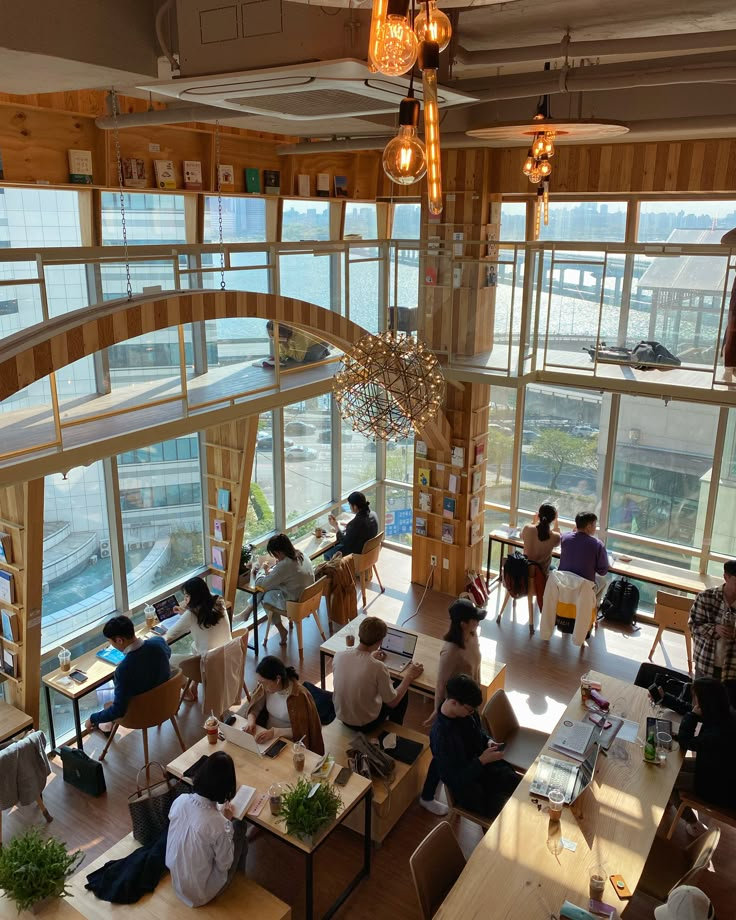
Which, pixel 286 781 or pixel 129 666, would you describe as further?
pixel 129 666

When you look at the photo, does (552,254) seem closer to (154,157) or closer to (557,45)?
(557,45)

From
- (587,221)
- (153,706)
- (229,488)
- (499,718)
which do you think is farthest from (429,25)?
(587,221)

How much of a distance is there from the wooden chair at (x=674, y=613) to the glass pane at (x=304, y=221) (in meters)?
5.81

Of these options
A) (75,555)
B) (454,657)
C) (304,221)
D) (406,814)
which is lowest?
(406,814)

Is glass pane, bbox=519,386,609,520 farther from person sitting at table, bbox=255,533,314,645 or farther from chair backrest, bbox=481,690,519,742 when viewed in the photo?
chair backrest, bbox=481,690,519,742

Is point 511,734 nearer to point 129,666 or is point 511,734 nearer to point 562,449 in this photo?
point 129,666

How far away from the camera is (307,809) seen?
434cm

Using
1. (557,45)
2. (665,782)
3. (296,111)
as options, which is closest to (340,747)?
(665,782)

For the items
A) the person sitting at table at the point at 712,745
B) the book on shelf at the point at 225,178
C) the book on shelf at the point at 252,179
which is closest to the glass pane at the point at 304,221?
the book on shelf at the point at 252,179

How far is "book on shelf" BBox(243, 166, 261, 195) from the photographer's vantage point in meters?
8.18

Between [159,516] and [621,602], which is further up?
[159,516]

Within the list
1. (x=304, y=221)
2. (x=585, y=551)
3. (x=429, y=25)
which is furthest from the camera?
(x=304, y=221)

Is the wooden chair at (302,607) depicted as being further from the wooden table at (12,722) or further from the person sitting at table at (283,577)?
the wooden table at (12,722)

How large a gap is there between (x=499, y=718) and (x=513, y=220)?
20.0 feet
